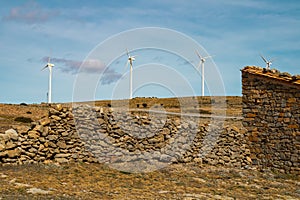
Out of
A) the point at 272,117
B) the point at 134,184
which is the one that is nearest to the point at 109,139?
the point at 134,184

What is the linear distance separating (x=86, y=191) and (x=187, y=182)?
3876 mm

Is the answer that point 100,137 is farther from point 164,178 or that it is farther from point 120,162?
point 164,178

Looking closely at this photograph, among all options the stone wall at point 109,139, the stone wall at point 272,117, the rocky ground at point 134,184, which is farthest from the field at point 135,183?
the stone wall at point 272,117

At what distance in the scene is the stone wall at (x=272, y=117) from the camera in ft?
57.1

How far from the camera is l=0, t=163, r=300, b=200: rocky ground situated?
10648 millimetres

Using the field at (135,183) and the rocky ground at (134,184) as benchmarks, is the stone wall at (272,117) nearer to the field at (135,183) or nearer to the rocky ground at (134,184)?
the field at (135,183)

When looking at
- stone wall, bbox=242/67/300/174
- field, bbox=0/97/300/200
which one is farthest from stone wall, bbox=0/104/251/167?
stone wall, bbox=242/67/300/174

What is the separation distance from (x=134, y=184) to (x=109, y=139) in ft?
10.9

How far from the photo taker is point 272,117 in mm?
17766

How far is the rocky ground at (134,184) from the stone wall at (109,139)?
564 mm

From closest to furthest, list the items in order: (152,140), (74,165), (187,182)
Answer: (187,182) < (74,165) < (152,140)

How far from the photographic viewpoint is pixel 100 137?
15.3 metres

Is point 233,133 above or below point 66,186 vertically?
above

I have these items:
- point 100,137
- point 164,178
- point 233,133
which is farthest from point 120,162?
point 233,133
